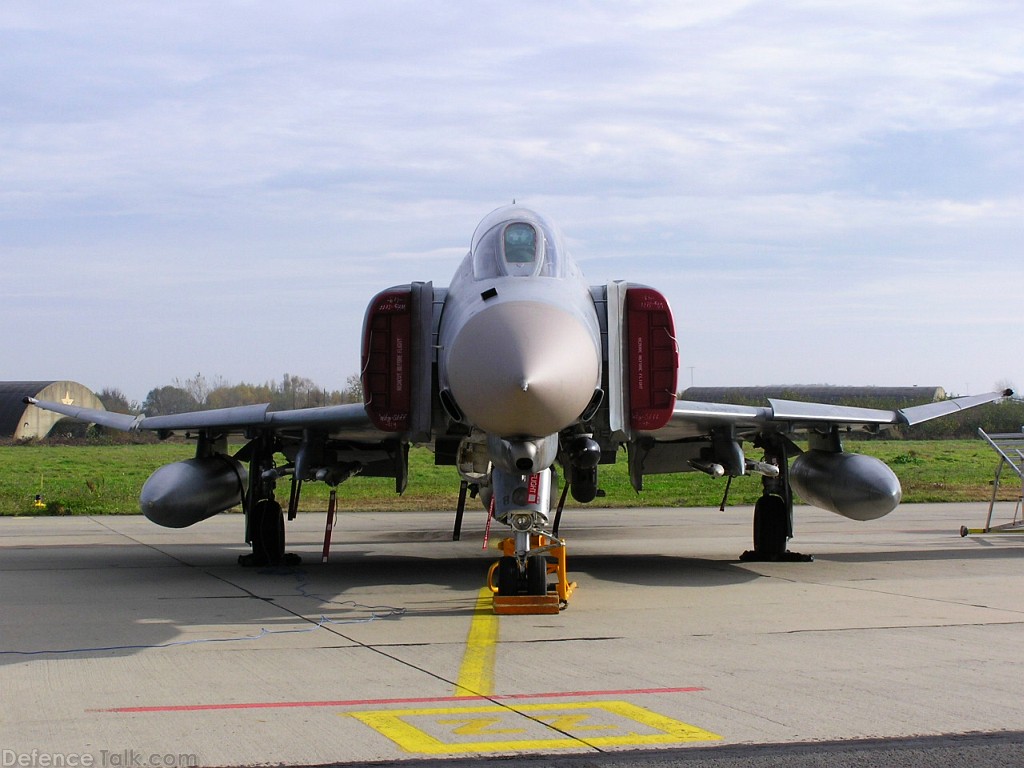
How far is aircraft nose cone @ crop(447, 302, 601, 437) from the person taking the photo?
7.46m

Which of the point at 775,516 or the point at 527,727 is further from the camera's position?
the point at 775,516

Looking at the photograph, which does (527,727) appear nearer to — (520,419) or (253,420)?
(520,419)

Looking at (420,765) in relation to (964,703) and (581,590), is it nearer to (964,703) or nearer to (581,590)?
(964,703)

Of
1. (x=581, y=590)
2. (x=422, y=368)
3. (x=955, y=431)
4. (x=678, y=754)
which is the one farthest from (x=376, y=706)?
(x=955, y=431)

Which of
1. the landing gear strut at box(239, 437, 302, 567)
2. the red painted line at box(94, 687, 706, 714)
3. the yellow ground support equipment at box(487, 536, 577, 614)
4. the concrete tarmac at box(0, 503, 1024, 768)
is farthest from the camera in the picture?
the landing gear strut at box(239, 437, 302, 567)

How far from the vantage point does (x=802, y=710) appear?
5.58 m

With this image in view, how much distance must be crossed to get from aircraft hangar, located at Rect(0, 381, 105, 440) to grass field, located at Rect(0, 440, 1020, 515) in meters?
18.1

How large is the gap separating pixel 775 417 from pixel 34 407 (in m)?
62.6

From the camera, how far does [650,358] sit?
974 cm

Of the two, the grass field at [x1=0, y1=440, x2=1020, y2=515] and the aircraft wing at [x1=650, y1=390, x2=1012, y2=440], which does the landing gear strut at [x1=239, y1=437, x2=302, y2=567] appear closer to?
the aircraft wing at [x1=650, y1=390, x2=1012, y2=440]

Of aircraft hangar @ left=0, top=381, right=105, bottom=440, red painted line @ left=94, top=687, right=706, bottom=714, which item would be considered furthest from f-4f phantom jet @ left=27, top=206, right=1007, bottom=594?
aircraft hangar @ left=0, top=381, right=105, bottom=440

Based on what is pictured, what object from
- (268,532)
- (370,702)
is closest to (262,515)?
(268,532)

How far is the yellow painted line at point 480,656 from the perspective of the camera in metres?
6.24

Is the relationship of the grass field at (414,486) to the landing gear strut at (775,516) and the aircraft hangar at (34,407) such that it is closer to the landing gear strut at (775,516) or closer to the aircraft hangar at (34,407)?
the landing gear strut at (775,516)
